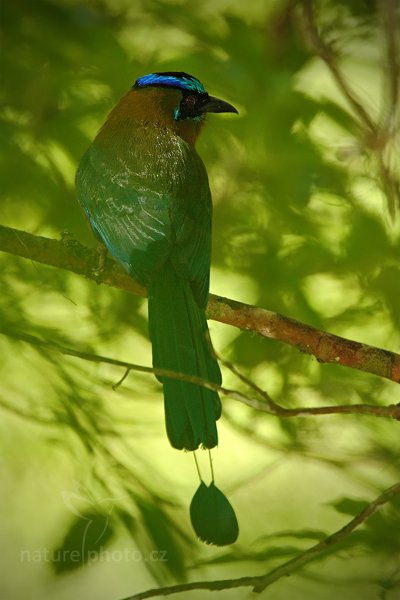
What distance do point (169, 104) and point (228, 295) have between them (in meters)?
0.40

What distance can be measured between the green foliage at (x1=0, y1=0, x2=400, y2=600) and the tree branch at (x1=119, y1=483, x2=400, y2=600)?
0.25 feet

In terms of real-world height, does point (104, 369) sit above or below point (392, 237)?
below

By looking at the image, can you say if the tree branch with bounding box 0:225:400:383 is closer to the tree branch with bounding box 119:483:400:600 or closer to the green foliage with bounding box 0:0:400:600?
the green foliage with bounding box 0:0:400:600

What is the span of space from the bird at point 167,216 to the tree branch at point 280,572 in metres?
0.23

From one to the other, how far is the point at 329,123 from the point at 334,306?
1.30ft

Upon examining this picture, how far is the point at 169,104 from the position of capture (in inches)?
61.2

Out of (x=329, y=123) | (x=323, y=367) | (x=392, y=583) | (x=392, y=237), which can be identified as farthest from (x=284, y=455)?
(x=329, y=123)

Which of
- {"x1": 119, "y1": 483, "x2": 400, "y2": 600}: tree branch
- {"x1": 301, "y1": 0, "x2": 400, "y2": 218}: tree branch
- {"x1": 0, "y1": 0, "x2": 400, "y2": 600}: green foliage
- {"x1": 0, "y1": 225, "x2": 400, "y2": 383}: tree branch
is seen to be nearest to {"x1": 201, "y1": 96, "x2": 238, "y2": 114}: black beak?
{"x1": 0, "y1": 0, "x2": 400, "y2": 600}: green foliage

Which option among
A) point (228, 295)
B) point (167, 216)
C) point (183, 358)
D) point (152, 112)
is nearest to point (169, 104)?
point (152, 112)

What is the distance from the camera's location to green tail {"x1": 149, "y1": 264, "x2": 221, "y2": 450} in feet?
4.11

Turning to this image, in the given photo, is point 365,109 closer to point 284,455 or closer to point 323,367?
point 323,367

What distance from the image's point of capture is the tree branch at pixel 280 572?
1.23 m

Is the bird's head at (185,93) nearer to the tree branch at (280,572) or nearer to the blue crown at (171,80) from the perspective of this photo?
the blue crown at (171,80)

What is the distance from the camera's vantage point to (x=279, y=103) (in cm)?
163
